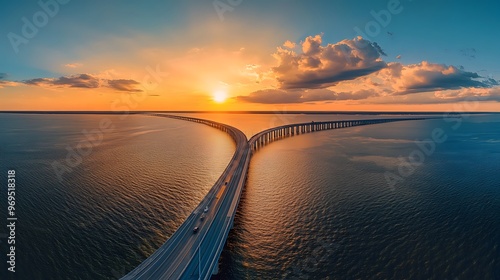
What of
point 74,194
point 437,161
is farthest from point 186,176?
point 437,161

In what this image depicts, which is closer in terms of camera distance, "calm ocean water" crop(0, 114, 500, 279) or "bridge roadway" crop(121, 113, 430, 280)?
"bridge roadway" crop(121, 113, 430, 280)

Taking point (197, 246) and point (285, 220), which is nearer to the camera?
point (197, 246)

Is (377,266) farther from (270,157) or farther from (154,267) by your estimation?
(270,157)

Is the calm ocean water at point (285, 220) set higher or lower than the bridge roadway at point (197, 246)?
lower

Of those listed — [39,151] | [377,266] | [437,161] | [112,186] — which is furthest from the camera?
[39,151]

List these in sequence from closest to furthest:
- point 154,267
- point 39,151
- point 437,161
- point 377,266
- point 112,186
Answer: point 154,267 → point 377,266 → point 112,186 → point 437,161 → point 39,151

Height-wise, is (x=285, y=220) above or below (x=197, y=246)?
below

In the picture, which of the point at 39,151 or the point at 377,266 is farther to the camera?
the point at 39,151

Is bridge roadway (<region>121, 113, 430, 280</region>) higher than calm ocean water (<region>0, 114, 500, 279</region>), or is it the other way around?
bridge roadway (<region>121, 113, 430, 280</region>)

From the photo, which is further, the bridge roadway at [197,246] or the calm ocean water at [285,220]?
the calm ocean water at [285,220]

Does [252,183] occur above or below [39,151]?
below
